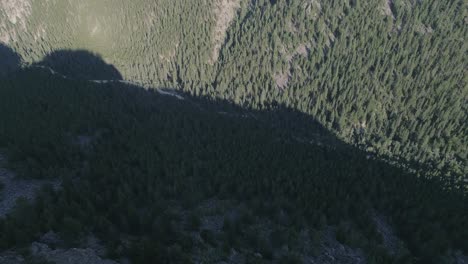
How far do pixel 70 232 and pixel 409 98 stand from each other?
86.6 metres

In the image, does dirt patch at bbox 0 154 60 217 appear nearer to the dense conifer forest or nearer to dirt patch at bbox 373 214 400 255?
the dense conifer forest

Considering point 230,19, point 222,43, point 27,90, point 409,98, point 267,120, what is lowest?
point 27,90

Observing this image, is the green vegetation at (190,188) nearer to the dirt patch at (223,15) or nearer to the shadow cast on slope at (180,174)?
the shadow cast on slope at (180,174)

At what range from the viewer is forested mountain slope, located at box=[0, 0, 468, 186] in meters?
74.1

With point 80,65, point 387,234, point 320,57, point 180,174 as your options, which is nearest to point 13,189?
point 180,174

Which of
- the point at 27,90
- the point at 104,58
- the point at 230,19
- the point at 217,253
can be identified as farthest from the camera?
the point at 104,58

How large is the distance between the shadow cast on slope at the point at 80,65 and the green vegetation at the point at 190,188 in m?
45.7

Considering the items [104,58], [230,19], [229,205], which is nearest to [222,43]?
[230,19]

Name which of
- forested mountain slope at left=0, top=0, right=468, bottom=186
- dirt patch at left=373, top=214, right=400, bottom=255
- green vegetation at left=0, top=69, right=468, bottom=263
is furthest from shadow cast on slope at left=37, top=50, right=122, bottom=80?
dirt patch at left=373, top=214, right=400, bottom=255

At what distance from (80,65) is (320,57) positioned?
95.7 meters

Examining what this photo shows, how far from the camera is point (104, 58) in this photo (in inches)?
4852

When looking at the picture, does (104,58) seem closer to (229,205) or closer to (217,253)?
(229,205)

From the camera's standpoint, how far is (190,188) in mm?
40188

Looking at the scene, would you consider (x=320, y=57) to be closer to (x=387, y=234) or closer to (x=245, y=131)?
(x=245, y=131)
